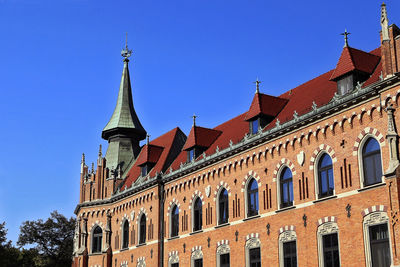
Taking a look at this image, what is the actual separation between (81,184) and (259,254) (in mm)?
23856

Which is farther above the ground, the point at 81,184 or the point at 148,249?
the point at 81,184

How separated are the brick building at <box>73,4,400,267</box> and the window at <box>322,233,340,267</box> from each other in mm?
46

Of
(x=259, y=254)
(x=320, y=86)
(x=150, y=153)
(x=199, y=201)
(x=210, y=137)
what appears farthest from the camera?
(x=150, y=153)

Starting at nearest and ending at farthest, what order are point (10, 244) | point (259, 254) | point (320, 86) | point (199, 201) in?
point (259, 254) < point (320, 86) < point (199, 201) < point (10, 244)

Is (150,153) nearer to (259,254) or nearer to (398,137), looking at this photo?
(259,254)

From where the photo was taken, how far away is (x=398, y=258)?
21.3m

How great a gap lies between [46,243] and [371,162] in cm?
5011

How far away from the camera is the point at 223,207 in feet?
109

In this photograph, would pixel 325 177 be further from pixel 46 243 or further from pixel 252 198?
pixel 46 243

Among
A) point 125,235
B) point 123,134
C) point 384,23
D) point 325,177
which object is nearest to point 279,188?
point 325,177

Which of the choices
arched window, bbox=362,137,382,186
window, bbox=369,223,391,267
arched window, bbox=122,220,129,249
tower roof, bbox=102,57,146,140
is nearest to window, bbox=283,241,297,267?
window, bbox=369,223,391,267

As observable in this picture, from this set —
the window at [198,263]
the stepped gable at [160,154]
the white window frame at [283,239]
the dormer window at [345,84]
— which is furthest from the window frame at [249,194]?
the stepped gable at [160,154]

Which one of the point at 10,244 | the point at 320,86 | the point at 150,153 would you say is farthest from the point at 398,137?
the point at 10,244

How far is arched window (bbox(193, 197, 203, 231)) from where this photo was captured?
35188 mm
